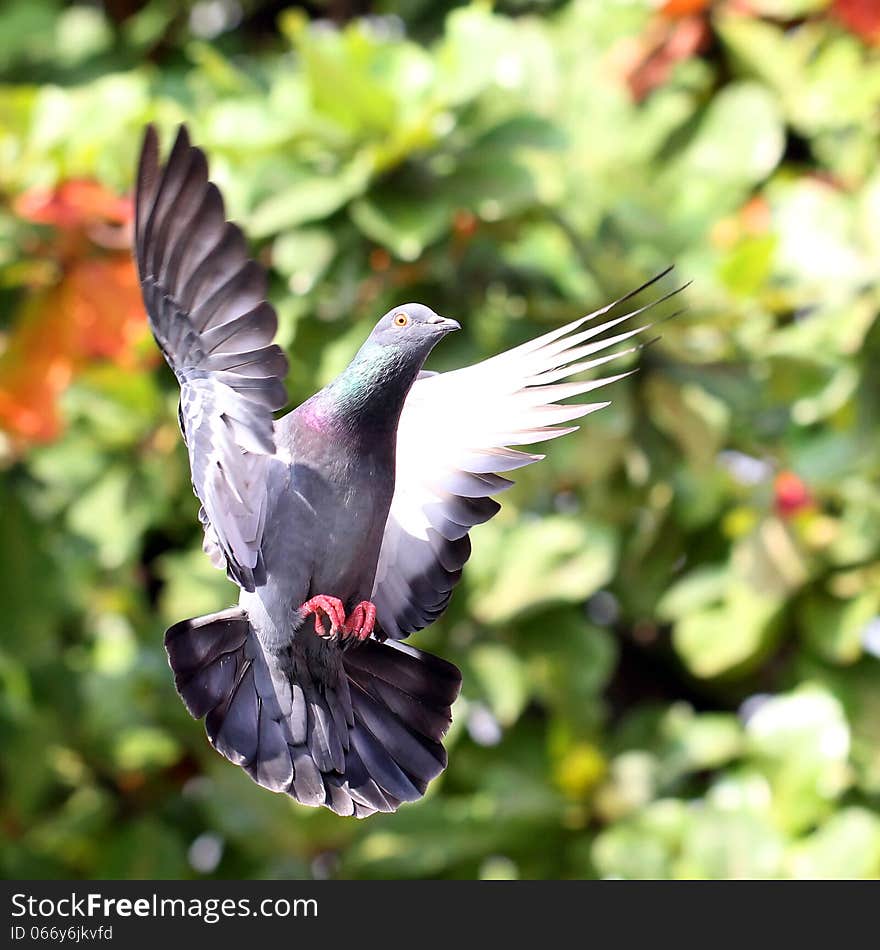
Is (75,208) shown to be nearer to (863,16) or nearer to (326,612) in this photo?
(326,612)

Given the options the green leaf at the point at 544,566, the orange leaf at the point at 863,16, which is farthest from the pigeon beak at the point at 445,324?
the orange leaf at the point at 863,16

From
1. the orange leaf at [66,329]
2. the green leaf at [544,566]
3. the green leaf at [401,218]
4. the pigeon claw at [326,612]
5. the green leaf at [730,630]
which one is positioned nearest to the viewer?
the pigeon claw at [326,612]

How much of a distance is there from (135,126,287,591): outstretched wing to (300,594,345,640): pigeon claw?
62 millimetres

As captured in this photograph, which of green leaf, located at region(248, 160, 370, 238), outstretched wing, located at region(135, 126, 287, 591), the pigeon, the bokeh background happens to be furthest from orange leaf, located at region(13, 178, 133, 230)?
outstretched wing, located at region(135, 126, 287, 591)

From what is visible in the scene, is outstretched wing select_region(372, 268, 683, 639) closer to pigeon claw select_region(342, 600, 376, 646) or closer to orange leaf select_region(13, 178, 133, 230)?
pigeon claw select_region(342, 600, 376, 646)

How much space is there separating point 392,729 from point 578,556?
1.45 meters

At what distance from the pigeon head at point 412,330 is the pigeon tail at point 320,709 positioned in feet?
0.45

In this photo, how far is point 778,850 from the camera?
2109 mm

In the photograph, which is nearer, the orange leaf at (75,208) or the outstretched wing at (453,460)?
the outstretched wing at (453,460)

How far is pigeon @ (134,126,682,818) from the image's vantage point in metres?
0.52

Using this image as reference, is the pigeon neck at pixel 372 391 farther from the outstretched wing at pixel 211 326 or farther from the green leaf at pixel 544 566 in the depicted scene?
the green leaf at pixel 544 566

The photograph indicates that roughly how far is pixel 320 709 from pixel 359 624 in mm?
42

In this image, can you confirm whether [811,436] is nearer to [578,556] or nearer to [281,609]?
[578,556]

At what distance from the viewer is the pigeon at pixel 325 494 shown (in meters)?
0.52
